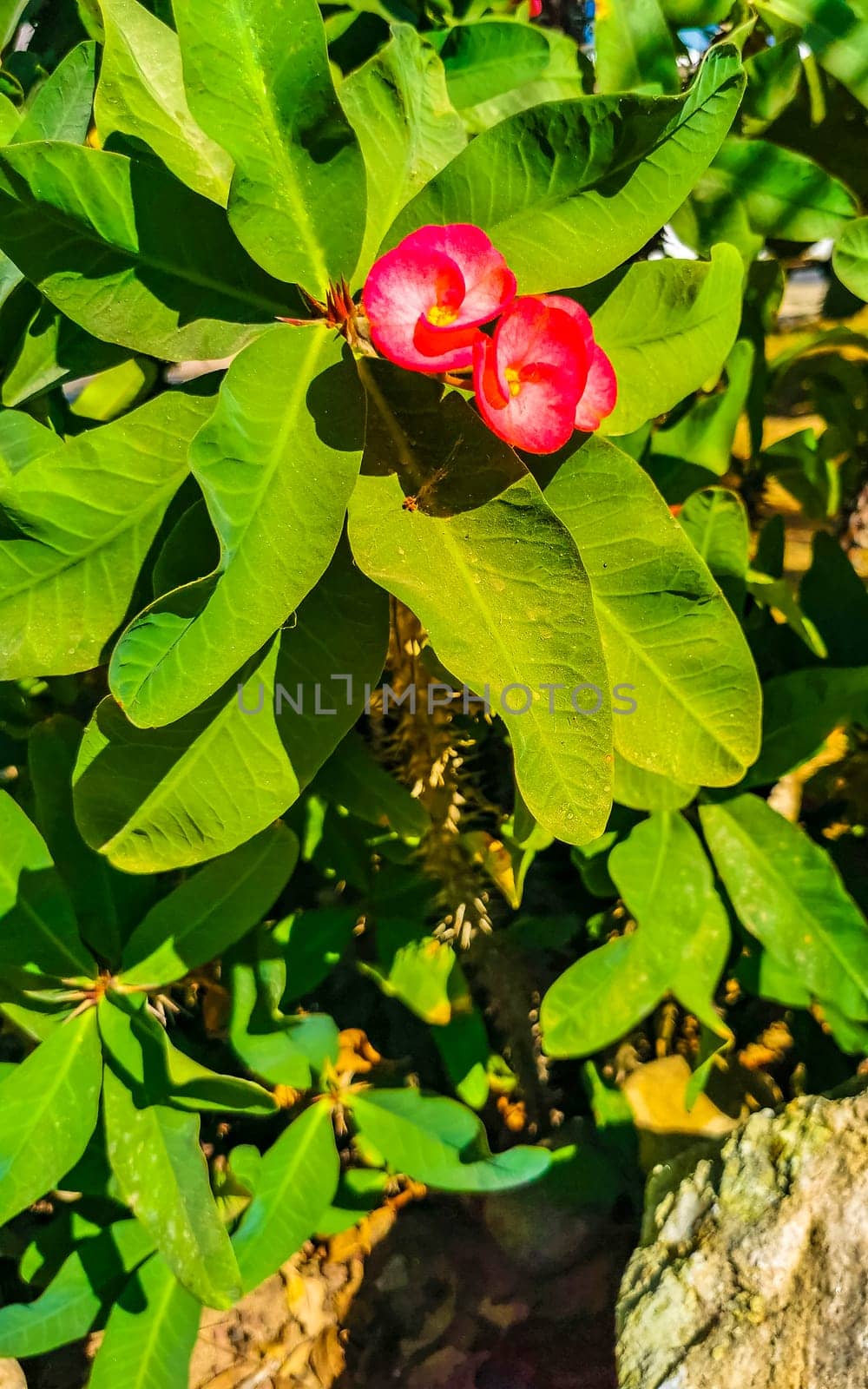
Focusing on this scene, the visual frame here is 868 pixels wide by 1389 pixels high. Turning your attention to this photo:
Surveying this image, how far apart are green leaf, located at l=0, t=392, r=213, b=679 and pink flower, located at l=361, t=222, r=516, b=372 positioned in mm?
292

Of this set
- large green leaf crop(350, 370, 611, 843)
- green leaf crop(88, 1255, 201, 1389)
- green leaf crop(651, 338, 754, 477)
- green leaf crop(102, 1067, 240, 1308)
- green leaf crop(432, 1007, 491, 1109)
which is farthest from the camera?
green leaf crop(432, 1007, 491, 1109)

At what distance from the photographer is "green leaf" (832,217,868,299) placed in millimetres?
1074

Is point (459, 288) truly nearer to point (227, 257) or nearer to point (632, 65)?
point (227, 257)

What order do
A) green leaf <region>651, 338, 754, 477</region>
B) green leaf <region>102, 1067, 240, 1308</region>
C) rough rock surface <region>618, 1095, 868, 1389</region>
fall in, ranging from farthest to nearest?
green leaf <region>651, 338, 754, 477</region> < green leaf <region>102, 1067, 240, 1308</region> < rough rock surface <region>618, 1095, 868, 1389</region>

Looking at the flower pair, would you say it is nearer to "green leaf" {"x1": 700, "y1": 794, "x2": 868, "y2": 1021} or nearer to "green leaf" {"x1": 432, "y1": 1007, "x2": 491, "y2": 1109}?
"green leaf" {"x1": 700, "y1": 794, "x2": 868, "y2": 1021}

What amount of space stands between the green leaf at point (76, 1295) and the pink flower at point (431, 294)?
115cm

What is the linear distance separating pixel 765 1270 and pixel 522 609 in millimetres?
719

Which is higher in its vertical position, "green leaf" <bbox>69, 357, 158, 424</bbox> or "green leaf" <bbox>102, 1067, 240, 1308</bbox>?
"green leaf" <bbox>69, 357, 158, 424</bbox>

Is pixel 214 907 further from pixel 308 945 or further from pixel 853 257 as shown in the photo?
pixel 853 257

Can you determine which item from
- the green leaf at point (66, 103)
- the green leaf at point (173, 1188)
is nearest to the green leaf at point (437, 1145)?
the green leaf at point (173, 1188)

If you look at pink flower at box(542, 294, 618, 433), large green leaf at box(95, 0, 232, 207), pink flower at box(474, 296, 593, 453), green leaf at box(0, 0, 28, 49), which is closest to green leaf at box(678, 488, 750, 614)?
pink flower at box(542, 294, 618, 433)

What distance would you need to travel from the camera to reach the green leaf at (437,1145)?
117cm

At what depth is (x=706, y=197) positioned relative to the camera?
4.00 feet

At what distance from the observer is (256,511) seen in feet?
2.35
